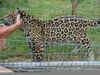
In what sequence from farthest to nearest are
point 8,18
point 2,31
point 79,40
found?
1. point 79,40
2. point 8,18
3. point 2,31

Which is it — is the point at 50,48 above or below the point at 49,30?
below

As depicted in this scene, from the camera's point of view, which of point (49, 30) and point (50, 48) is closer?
point (49, 30)

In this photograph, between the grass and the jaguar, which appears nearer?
the grass

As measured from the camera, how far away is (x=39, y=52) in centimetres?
416

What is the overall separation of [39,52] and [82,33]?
1185 millimetres

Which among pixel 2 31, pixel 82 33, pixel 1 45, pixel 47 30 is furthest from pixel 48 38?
pixel 2 31

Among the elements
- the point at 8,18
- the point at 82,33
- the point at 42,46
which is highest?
the point at 8,18

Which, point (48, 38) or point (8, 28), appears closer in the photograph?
point (8, 28)

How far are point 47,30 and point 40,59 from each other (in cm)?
74

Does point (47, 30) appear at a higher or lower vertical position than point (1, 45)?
higher

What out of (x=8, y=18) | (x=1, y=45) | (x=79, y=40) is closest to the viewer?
(x=1, y=45)

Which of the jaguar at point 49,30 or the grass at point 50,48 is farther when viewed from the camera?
the jaguar at point 49,30

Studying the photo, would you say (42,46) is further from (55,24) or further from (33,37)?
(55,24)

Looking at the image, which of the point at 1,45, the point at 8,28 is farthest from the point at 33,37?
the point at 8,28
